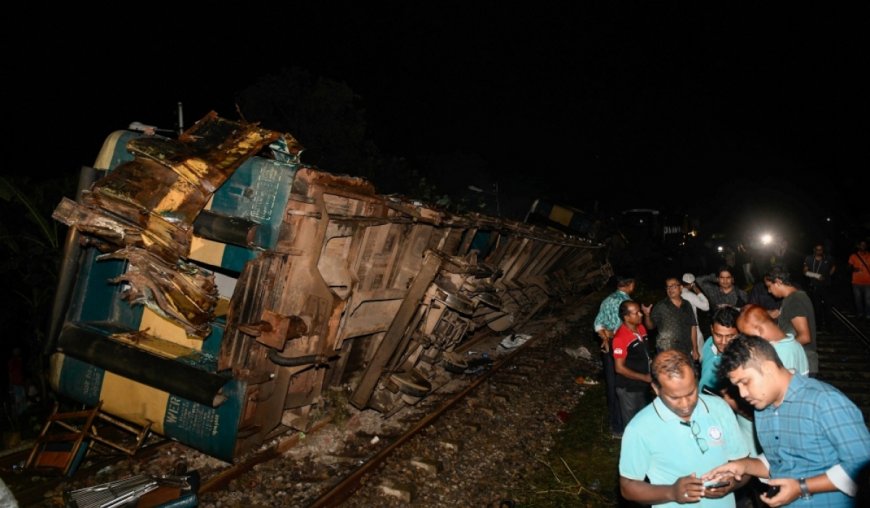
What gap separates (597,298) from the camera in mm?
13789

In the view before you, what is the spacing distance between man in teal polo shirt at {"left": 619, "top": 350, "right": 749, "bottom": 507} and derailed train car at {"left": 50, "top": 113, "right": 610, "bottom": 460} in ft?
8.51

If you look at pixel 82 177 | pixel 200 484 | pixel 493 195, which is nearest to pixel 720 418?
pixel 200 484

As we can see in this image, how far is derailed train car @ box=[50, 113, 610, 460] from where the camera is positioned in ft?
12.2

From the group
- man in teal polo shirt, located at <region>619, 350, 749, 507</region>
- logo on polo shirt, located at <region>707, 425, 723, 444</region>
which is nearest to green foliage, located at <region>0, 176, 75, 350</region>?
man in teal polo shirt, located at <region>619, 350, 749, 507</region>

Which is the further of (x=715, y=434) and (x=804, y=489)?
(x=715, y=434)

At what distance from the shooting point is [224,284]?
4645 millimetres

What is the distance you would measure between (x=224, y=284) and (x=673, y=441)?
153 inches

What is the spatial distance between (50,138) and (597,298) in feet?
54.6

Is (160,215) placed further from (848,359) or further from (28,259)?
(848,359)

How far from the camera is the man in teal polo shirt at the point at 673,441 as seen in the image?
2.26m

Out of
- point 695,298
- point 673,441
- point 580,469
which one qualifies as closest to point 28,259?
point 580,469

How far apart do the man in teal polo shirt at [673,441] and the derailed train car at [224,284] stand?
8.51 feet

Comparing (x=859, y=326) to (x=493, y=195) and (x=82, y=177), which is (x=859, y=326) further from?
(x=82, y=177)

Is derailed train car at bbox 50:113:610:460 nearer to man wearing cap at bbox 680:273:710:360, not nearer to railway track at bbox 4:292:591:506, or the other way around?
railway track at bbox 4:292:591:506
